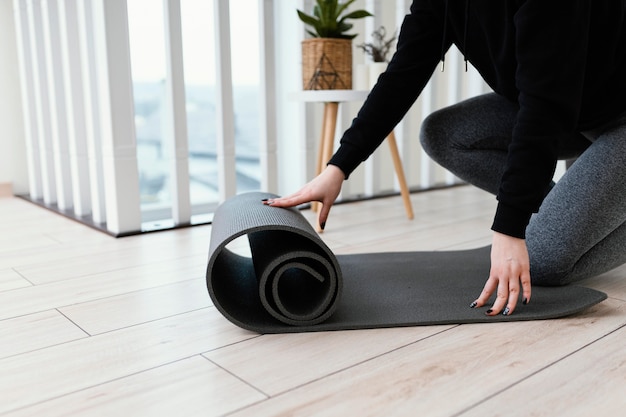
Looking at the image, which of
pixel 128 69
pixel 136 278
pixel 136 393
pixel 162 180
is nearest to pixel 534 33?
pixel 136 393

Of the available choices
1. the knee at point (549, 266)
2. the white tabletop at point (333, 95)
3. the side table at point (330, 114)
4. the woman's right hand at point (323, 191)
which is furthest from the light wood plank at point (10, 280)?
the knee at point (549, 266)

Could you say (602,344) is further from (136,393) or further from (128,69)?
(128,69)

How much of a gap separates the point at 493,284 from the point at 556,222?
30cm

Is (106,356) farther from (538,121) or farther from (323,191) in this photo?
(538,121)

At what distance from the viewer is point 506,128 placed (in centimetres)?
153

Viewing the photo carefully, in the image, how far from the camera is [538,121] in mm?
989

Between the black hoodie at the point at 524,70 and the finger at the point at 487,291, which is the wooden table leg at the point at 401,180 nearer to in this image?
the black hoodie at the point at 524,70

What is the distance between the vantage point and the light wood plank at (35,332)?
1040mm

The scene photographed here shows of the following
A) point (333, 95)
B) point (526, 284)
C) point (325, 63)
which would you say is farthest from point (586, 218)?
point (325, 63)

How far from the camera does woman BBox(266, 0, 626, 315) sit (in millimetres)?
997

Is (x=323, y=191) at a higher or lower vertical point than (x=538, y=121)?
lower

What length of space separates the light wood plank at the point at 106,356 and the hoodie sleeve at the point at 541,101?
0.50 metres

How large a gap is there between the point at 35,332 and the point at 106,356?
201 mm

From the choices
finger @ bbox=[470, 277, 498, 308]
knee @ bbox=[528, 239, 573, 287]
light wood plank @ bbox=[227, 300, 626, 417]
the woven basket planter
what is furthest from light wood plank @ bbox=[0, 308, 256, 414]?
the woven basket planter
